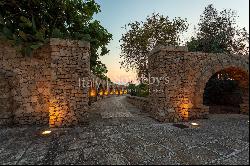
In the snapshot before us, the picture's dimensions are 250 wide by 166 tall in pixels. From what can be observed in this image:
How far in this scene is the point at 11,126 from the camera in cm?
776

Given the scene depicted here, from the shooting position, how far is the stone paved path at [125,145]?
14.0 ft

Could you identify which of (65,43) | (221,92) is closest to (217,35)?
(221,92)

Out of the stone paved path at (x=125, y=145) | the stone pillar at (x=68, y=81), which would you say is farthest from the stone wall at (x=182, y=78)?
the stone pillar at (x=68, y=81)

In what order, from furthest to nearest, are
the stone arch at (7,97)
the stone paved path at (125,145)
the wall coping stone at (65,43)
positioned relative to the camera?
the stone arch at (7,97), the wall coping stone at (65,43), the stone paved path at (125,145)

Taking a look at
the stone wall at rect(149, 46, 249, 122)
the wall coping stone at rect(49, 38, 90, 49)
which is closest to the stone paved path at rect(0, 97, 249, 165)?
the stone wall at rect(149, 46, 249, 122)

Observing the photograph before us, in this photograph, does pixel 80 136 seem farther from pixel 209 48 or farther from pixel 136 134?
pixel 209 48

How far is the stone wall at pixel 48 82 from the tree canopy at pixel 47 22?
1.87 ft

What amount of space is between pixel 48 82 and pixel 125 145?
4.70 meters

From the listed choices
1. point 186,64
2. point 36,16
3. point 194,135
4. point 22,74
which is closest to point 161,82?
point 186,64

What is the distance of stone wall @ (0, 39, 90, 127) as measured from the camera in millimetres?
7461

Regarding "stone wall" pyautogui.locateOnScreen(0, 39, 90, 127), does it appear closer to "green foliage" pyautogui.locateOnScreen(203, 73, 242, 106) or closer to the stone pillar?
the stone pillar

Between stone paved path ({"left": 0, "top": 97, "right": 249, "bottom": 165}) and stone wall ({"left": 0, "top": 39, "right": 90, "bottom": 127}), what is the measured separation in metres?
0.82

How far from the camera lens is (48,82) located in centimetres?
803

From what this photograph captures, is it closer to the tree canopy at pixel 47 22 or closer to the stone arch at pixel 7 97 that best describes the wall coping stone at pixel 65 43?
the tree canopy at pixel 47 22
